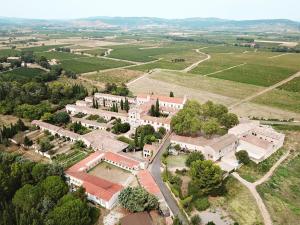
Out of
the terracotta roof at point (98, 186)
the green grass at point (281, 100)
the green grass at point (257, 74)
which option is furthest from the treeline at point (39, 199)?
the green grass at point (257, 74)

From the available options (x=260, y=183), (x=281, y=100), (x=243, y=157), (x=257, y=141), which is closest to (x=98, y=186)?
(x=260, y=183)

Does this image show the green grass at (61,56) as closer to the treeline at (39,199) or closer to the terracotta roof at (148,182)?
the treeline at (39,199)

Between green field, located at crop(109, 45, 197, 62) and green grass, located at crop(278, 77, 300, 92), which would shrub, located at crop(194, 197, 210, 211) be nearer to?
green grass, located at crop(278, 77, 300, 92)

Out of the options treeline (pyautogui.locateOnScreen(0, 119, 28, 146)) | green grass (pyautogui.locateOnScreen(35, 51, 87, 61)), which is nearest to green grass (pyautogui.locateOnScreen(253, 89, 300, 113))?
treeline (pyautogui.locateOnScreen(0, 119, 28, 146))

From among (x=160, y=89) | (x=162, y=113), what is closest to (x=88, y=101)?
(x=162, y=113)

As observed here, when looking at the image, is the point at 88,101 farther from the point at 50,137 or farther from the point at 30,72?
the point at 30,72

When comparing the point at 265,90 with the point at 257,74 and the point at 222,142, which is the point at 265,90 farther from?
the point at 222,142
